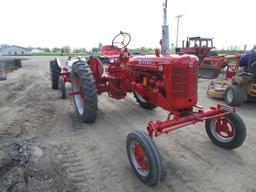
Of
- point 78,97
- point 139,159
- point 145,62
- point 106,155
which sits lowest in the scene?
point 106,155

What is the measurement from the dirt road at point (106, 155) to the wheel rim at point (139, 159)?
13 centimetres

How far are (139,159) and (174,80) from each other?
1165 mm

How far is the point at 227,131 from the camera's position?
3.91 meters

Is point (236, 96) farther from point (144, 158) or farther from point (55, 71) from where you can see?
point (55, 71)

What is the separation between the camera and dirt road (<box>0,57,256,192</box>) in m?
3.01

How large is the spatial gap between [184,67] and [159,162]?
1348 millimetres

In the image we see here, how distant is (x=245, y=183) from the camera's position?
3.04 metres

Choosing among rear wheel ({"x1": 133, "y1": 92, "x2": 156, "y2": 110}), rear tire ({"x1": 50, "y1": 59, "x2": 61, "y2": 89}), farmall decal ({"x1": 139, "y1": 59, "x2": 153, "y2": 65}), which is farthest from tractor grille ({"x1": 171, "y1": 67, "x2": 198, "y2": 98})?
rear tire ({"x1": 50, "y1": 59, "x2": 61, "y2": 89})

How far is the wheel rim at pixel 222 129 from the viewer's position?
12.7ft

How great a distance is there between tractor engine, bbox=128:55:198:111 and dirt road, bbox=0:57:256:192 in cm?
79

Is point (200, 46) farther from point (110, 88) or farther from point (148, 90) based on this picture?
point (148, 90)

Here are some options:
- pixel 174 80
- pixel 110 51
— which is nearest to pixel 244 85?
pixel 110 51

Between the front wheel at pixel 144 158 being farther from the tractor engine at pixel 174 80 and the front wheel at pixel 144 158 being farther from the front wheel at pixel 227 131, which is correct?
the front wheel at pixel 227 131

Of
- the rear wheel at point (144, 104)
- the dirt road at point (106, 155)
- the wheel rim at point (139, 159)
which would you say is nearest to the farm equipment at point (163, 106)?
the wheel rim at point (139, 159)
